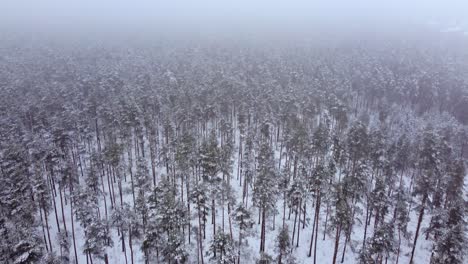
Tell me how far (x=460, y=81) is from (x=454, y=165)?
72.7 m

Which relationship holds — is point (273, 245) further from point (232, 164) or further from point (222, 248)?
point (232, 164)

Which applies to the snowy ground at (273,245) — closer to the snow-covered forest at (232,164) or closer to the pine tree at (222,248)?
the snow-covered forest at (232,164)

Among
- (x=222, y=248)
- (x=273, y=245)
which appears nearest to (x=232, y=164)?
(x=273, y=245)

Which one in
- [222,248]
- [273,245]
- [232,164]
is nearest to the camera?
[222,248]

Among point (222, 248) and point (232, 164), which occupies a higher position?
point (222, 248)

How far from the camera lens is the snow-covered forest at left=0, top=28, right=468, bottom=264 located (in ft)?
123

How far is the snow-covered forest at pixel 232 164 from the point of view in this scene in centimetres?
3741

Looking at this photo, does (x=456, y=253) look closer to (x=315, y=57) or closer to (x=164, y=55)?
(x=315, y=57)

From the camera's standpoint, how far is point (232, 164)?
6153cm

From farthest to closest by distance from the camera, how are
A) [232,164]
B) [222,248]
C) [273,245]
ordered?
1. [232,164]
2. [273,245]
3. [222,248]

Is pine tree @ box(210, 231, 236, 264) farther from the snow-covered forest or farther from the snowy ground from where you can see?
the snowy ground

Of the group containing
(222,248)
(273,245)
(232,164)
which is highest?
(222,248)

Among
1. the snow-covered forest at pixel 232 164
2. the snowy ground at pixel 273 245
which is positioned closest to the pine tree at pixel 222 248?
the snow-covered forest at pixel 232 164

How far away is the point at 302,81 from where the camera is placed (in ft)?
347
